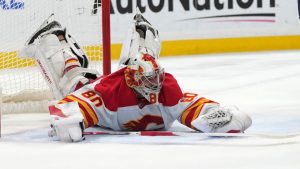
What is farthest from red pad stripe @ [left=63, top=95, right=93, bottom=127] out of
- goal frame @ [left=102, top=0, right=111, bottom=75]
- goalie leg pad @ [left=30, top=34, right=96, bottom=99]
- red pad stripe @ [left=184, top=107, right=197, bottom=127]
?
goal frame @ [left=102, top=0, right=111, bottom=75]

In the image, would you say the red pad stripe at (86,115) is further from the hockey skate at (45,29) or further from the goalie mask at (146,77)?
the hockey skate at (45,29)

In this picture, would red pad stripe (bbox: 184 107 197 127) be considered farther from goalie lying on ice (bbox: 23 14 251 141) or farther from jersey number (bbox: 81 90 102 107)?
jersey number (bbox: 81 90 102 107)

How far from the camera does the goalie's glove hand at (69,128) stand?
12.0 ft

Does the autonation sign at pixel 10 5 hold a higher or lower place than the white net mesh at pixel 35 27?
higher

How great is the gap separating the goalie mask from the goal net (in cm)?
107

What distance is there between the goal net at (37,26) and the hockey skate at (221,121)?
4.19ft

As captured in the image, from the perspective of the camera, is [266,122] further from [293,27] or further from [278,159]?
[293,27]

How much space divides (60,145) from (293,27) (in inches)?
232

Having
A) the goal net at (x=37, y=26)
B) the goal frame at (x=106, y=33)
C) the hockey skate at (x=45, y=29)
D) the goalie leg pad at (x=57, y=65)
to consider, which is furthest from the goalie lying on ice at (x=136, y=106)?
the goal net at (x=37, y=26)

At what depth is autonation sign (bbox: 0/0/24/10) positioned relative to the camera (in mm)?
5168

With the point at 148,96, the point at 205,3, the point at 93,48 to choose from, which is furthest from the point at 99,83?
the point at 205,3

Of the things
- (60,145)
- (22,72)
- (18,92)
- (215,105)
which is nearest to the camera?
(60,145)

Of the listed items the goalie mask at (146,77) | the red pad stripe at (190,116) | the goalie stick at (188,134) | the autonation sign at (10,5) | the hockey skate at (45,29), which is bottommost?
the goalie stick at (188,134)

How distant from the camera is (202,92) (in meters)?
5.93
